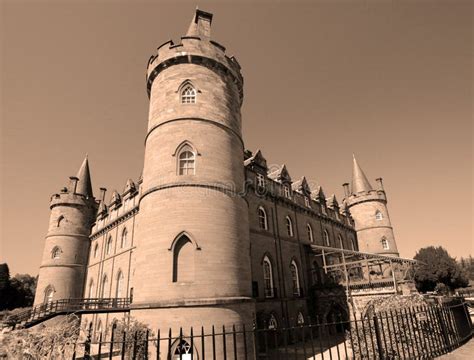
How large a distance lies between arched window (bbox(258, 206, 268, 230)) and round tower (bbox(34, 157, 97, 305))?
21310mm

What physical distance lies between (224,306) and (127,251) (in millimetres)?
13924

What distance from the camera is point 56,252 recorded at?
→ 96.9ft

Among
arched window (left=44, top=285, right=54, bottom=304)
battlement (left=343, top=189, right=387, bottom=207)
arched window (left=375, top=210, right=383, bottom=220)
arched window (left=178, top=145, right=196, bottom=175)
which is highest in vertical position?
battlement (left=343, top=189, right=387, bottom=207)

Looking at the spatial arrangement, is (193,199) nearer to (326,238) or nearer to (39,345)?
(39,345)

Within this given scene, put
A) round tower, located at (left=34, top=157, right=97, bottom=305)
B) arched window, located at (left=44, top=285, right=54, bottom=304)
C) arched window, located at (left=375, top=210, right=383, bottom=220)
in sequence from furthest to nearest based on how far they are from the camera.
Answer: arched window, located at (left=375, top=210, right=383, bottom=220) < round tower, located at (left=34, top=157, right=97, bottom=305) < arched window, located at (left=44, top=285, right=54, bottom=304)

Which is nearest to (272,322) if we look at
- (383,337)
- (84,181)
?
(383,337)

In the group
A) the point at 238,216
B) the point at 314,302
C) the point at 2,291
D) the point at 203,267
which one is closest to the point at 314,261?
the point at 314,302

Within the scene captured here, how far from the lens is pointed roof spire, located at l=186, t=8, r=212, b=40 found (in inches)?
744

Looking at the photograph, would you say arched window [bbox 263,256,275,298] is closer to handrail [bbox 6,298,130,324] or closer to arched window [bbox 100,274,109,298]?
handrail [bbox 6,298,130,324]

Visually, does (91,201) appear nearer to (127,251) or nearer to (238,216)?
(127,251)

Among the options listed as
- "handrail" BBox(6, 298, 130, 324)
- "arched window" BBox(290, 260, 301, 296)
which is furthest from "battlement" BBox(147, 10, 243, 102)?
"arched window" BBox(290, 260, 301, 296)

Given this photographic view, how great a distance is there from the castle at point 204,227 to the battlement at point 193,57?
0.07 metres

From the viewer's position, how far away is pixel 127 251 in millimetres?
22703

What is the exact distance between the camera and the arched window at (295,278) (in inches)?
841
